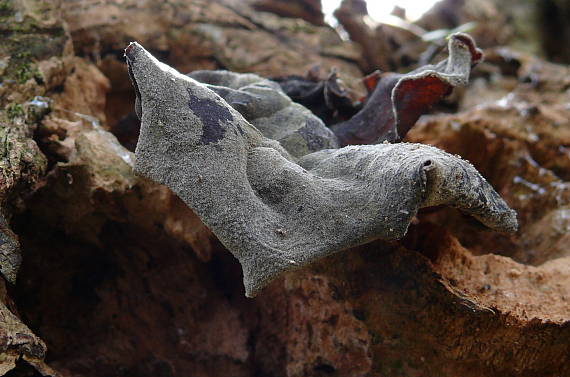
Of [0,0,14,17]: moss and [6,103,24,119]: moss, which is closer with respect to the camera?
[6,103,24,119]: moss

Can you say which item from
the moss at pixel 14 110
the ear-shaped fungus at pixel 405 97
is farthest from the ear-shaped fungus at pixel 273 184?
the moss at pixel 14 110

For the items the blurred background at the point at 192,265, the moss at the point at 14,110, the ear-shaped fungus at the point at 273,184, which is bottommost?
the blurred background at the point at 192,265

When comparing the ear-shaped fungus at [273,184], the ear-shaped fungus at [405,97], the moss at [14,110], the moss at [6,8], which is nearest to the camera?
the ear-shaped fungus at [273,184]

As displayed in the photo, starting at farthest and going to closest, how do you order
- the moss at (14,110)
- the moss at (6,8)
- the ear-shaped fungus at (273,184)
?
the moss at (6,8)
the moss at (14,110)
the ear-shaped fungus at (273,184)

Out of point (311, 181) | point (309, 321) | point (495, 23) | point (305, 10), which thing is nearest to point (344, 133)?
point (311, 181)

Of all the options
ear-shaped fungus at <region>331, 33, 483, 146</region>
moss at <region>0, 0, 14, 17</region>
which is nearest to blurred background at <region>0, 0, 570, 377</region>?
moss at <region>0, 0, 14, 17</region>

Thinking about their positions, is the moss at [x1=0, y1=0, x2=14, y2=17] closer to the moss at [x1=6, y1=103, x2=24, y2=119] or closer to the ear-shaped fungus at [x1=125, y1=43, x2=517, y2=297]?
the moss at [x1=6, y1=103, x2=24, y2=119]

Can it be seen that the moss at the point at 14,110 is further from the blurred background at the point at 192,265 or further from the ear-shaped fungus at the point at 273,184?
the ear-shaped fungus at the point at 273,184
